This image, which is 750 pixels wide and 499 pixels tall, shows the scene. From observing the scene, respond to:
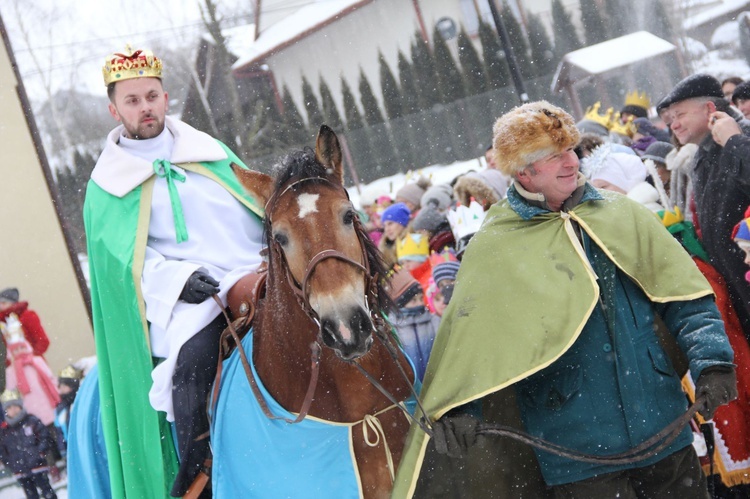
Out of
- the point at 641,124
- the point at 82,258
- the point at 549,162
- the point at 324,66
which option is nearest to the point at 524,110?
the point at 549,162

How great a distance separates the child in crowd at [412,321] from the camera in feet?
13.1

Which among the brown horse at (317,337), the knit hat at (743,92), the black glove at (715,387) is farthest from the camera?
the knit hat at (743,92)

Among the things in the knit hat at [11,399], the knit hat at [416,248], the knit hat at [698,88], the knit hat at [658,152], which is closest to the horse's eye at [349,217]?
the knit hat at [698,88]

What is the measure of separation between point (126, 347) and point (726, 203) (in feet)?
10.7

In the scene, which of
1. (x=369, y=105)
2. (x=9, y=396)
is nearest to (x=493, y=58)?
(x=369, y=105)

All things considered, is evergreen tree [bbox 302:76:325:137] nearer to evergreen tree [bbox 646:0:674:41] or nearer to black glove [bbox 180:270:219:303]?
evergreen tree [bbox 646:0:674:41]

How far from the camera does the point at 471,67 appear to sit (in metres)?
17.3

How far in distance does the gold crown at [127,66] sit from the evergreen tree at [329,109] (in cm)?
1332

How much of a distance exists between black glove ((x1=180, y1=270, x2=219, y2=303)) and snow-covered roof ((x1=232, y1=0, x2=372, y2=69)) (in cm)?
1616

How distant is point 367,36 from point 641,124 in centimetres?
1148

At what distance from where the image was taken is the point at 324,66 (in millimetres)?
19906

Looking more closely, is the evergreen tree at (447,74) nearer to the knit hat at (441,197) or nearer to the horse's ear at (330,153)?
the knit hat at (441,197)

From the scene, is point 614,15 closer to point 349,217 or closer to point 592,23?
point 592,23

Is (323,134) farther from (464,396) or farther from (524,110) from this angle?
(464,396)
